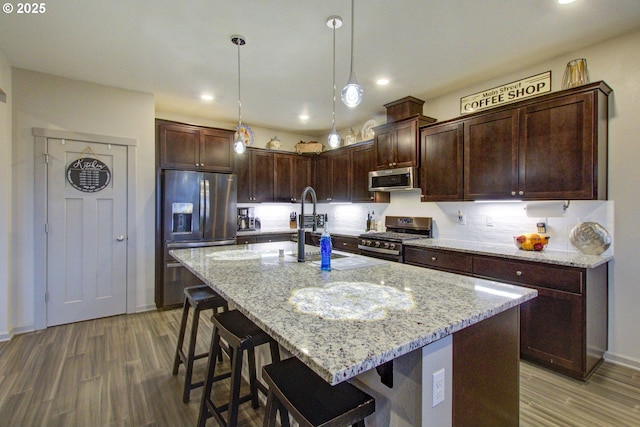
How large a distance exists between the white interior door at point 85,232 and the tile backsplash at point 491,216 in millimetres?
1931

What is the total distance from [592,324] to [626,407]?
1.84ft

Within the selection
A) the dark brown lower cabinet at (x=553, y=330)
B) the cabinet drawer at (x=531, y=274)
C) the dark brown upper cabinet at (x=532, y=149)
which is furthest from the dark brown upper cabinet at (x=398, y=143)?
the dark brown lower cabinet at (x=553, y=330)

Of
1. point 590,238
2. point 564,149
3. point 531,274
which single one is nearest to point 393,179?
point 564,149

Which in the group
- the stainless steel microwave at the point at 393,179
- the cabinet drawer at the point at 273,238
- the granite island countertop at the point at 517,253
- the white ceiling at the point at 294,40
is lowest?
the cabinet drawer at the point at 273,238

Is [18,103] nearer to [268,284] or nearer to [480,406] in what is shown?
[268,284]

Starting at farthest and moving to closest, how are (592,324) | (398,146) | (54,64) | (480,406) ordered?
(398,146)
(54,64)
(592,324)
(480,406)

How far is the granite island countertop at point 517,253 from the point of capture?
2.38 meters

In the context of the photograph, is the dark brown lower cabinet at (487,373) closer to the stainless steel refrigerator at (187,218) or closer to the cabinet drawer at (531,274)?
the cabinet drawer at (531,274)

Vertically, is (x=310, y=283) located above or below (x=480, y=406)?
above

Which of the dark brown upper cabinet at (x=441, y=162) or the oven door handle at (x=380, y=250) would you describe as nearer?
the dark brown upper cabinet at (x=441, y=162)

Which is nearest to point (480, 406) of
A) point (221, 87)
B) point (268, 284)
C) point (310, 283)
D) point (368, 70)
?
point (310, 283)

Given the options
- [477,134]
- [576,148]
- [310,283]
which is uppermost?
[477,134]

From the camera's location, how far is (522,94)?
315 centimetres

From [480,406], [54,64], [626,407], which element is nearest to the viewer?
[480,406]
